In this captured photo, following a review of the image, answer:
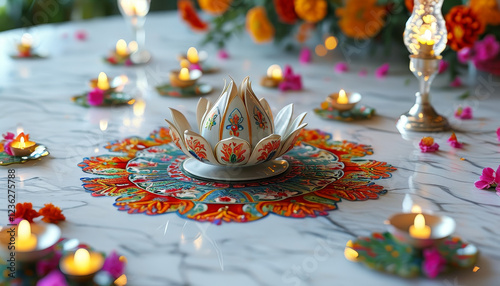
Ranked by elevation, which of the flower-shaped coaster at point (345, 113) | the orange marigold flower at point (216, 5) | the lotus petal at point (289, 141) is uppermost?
the orange marigold flower at point (216, 5)

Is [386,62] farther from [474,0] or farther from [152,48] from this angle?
[152,48]

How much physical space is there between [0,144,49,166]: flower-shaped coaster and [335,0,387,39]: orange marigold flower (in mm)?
1281

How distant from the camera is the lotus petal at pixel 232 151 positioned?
1.12 metres

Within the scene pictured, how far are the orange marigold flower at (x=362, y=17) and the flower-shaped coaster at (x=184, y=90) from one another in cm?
61

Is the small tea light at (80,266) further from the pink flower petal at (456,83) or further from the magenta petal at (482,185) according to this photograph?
the pink flower petal at (456,83)

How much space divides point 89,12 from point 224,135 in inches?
112

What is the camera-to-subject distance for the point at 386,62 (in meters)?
2.40

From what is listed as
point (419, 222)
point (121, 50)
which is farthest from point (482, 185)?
point (121, 50)

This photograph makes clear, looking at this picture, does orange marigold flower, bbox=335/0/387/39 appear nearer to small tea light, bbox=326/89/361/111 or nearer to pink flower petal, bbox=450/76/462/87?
pink flower petal, bbox=450/76/462/87

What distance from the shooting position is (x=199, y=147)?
1.14 m

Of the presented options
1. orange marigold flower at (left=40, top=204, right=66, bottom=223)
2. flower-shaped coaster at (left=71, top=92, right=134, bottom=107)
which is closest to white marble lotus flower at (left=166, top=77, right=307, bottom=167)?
orange marigold flower at (left=40, top=204, right=66, bottom=223)

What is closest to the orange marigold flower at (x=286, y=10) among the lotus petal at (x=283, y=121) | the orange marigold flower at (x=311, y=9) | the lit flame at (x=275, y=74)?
the orange marigold flower at (x=311, y=9)

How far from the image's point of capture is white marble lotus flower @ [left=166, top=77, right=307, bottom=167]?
113cm

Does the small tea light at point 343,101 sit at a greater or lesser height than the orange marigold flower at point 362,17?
lesser
